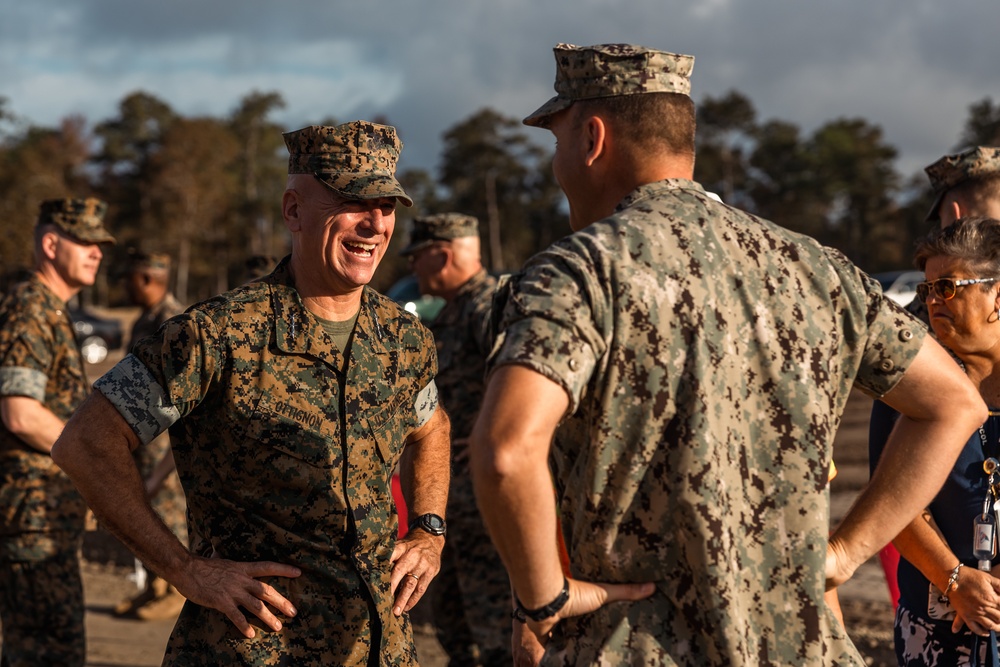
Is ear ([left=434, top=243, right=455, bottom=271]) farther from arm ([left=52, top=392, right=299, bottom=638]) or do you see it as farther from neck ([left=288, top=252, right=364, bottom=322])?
arm ([left=52, top=392, right=299, bottom=638])

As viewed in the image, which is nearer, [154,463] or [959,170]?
[959,170]

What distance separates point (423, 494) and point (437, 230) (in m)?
3.57

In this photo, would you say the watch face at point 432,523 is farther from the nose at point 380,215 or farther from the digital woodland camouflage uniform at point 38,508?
the digital woodland camouflage uniform at point 38,508

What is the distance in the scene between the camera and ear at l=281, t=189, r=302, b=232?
3281mm

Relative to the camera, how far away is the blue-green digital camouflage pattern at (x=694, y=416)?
209 cm

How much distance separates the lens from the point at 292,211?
3309 millimetres

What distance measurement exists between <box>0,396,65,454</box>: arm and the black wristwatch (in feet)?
6.94

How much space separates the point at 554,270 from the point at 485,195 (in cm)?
6438

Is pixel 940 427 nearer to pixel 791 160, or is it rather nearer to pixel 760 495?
pixel 760 495

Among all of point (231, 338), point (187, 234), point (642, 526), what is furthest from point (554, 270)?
point (187, 234)

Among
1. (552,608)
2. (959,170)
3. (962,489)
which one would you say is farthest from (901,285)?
(552,608)

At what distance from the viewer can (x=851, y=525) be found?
2459mm

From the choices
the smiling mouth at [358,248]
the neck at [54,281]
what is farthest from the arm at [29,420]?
the smiling mouth at [358,248]

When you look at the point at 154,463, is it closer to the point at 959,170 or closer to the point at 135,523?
the point at 135,523
